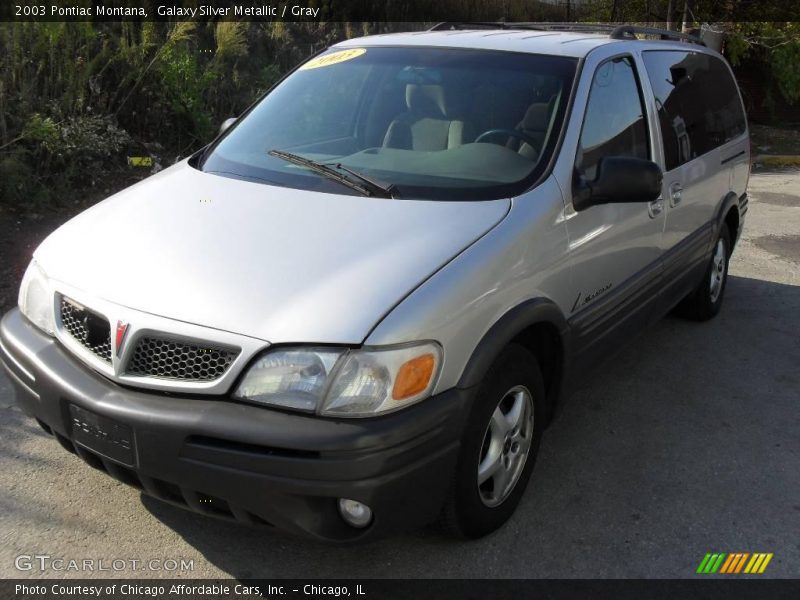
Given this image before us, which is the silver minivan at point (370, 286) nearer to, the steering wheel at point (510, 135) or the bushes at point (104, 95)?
the steering wheel at point (510, 135)

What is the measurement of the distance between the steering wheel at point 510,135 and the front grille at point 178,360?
1.61 m

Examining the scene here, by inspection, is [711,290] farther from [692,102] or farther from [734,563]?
[734,563]

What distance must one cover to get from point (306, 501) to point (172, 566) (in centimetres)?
77

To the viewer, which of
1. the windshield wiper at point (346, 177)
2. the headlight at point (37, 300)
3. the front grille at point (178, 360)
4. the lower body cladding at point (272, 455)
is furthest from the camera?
the windshield wiper at point (346, 177)

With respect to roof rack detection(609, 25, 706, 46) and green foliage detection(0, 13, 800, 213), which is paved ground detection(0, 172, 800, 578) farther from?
green foliage detection(0, 13, 800, 213)

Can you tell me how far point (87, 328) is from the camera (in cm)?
282

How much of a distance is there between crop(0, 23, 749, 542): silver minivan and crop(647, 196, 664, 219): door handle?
2 cm

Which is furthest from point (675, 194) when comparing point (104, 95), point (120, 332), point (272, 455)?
point (104, 95)

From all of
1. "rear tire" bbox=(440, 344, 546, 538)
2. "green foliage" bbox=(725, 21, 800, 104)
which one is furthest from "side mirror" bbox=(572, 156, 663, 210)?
"green foliage" bbox=(725, 21, 800, 104)

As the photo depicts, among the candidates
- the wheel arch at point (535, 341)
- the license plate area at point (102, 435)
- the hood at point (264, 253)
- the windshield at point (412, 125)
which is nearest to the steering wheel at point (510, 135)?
the windshield at point (412, 125)

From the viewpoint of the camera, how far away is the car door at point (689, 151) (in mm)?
4434

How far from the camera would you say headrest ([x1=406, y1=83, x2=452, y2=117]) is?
149 inches

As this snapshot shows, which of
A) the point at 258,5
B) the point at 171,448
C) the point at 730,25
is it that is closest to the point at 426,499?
the point at 171,448

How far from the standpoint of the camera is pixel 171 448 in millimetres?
2545
